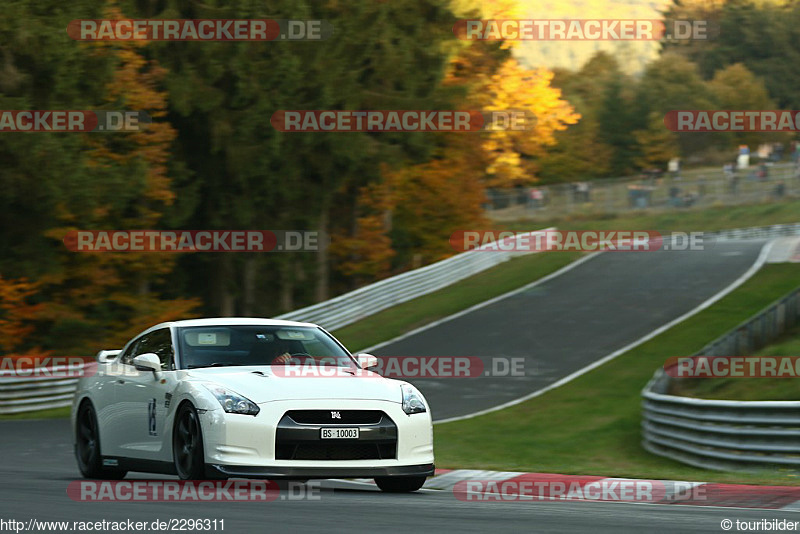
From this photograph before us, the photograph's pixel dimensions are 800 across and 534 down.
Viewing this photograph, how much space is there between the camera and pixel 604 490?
11.2m

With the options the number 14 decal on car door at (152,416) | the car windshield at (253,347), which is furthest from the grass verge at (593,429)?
the number 14 decal on car door at (152,416)

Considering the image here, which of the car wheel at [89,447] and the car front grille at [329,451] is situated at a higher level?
the car front grille at [329,451]

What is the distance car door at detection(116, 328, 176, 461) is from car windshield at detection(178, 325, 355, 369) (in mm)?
192

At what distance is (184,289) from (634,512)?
3280 cm

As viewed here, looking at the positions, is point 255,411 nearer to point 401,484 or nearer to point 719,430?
point 401,484

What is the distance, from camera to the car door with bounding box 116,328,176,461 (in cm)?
1073

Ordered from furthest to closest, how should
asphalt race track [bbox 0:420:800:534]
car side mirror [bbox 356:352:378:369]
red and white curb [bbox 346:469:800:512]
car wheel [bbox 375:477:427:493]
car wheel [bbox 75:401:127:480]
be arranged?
car wheel [bbox 75:401:127:480] → car side mirror [bbox 356:352:378:369] → car wheel [bbox 375:477:427:493] → red and white curb [bbox 346:469:800:512] → asphalt race track [bbox 0:420:800:534]

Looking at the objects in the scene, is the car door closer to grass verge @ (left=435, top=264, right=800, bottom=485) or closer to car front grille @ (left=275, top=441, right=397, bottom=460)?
car front grille @ (left=275, top=441, right=397, bottom=460)

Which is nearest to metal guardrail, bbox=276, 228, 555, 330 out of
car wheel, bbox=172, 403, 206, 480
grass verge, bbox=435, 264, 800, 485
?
grass verge, bbox=435, 264, 800, 485

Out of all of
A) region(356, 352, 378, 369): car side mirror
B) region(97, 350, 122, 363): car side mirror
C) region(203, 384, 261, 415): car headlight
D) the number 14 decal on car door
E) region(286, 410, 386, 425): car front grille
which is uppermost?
region(356, 352, 378, 369): car side mirror

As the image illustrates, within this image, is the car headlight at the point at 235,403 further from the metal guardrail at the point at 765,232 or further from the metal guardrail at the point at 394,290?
the metal guardrail at the point at 765,232

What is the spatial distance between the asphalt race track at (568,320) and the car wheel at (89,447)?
429 inches

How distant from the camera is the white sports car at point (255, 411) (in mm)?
9852

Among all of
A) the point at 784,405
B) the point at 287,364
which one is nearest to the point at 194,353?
the point at 287,364
